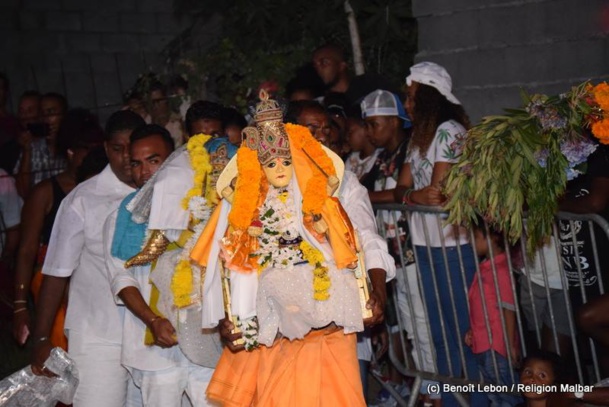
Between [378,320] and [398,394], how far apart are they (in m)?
2.29

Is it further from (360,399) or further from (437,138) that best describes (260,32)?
(360,399)

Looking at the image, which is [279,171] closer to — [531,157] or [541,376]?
[531,157]

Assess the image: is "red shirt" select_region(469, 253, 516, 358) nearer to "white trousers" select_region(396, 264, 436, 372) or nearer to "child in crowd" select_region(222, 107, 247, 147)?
"white trousers" select_region(396, 264, 436, 372)

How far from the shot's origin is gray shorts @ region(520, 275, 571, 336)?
6.77 m

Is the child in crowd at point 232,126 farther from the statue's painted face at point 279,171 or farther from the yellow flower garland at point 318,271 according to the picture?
the yellow flower garland at point 318,271

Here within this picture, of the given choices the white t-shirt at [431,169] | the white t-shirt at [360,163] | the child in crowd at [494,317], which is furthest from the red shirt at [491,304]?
the white t-shirt at [360,163]

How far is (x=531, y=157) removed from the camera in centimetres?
614

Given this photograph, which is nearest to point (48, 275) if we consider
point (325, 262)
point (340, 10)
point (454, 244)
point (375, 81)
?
point (325, 262)

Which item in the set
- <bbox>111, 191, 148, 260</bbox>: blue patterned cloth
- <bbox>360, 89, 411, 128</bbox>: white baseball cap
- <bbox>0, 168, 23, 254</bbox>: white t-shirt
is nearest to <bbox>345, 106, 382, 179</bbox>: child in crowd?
<bbox>360, 89, 411, 128</bbox>: white baseball cap

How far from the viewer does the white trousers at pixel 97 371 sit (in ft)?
21.8

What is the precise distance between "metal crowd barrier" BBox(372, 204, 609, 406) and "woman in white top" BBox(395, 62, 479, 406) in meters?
0.01

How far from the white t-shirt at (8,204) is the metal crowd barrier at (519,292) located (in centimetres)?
436

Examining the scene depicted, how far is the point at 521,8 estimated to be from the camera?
9133 millimetres

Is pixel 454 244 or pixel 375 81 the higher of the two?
pixel 375 81
